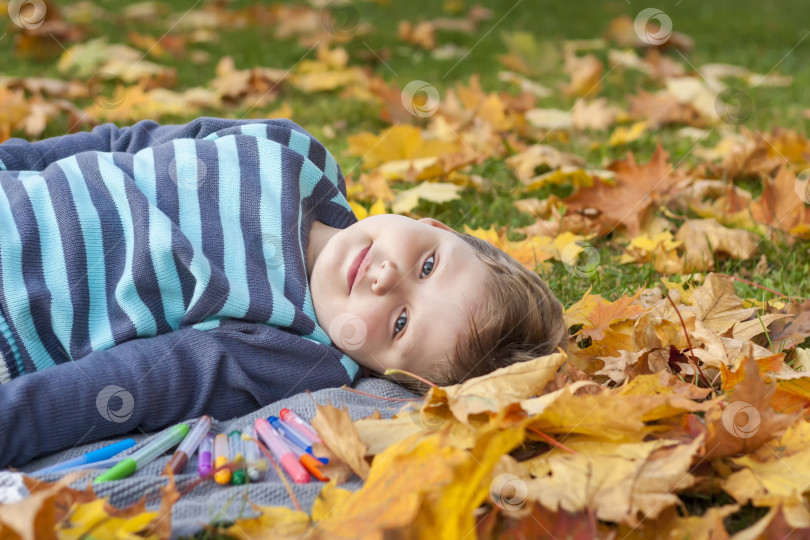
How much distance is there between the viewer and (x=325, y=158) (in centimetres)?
233

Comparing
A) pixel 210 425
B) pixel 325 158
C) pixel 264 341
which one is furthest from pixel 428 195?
pixel 210 425

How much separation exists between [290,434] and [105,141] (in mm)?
1382

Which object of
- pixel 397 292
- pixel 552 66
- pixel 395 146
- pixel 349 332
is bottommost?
pixel 349 332

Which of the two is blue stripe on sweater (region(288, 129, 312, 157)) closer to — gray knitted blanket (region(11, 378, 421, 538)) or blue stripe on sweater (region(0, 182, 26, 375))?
blue stripe on sweater (region(0, 182, 26, 375))

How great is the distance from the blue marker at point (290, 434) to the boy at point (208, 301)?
17cm

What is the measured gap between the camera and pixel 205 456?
1.42 m

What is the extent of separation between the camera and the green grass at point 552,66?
2.33 metres

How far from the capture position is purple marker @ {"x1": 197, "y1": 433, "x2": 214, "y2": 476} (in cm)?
138

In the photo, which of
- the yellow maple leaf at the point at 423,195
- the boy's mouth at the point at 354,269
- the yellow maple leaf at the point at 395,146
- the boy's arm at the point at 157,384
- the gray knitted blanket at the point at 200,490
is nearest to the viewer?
the gray knitted blanket at the point at 200,490

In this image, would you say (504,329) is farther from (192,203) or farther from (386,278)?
(192,203)

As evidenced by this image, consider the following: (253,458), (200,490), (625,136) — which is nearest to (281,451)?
(253,458)

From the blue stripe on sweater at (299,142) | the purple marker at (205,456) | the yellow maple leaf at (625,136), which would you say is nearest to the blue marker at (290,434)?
the purple marker at (205,456)

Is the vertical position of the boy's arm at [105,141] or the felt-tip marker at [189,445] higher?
the boy's arm at [105,141]

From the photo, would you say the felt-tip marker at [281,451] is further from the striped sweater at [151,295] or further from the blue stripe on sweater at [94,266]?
the blue stripe on sweater at [94,266]
